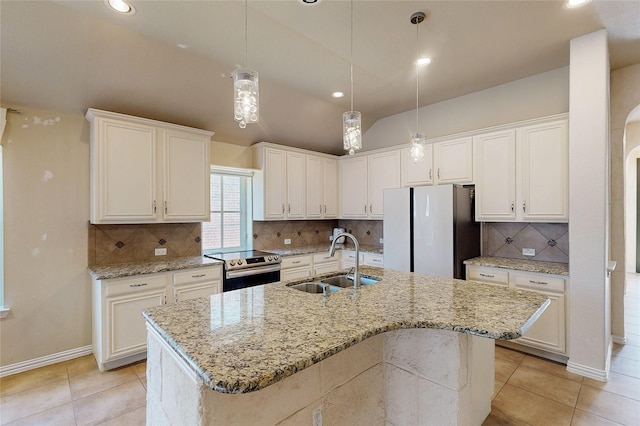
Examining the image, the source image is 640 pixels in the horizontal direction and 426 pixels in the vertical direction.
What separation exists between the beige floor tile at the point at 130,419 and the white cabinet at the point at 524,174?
3632 millimetres

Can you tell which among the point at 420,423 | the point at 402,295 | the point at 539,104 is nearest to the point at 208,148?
the point at 402,295

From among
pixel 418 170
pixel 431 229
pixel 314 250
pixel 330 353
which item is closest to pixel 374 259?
pixel 314 250

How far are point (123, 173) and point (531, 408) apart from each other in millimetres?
3965

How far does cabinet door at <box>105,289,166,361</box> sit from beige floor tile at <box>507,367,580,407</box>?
3.29m

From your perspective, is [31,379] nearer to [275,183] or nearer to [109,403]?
[109,403]

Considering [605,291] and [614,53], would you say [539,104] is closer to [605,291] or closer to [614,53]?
[614,53]

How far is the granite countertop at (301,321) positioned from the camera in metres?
1.00

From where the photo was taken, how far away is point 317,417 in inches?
54.3

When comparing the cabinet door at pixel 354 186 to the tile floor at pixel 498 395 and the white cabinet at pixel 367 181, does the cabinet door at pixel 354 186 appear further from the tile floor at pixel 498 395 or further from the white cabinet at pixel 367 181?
the tile floor at pixel 498 395

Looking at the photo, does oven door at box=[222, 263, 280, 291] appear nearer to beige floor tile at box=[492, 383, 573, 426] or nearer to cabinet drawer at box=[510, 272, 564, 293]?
beige floor tile at box=[492, 383, 573, 426]

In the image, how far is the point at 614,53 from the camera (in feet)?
9.14

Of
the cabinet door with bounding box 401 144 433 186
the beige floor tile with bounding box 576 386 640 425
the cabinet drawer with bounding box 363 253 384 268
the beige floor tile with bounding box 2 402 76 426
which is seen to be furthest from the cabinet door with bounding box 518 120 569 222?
the beige floor tile with bounding box 2 402 76 426

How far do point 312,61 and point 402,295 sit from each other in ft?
7.53

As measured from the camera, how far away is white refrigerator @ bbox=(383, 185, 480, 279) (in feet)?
10.7
